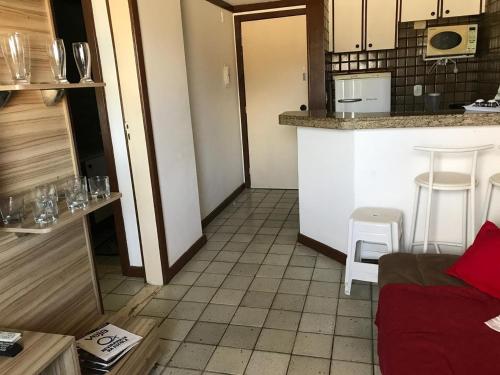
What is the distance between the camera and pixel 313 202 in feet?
10.7

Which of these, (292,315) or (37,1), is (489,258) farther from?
(37,1)

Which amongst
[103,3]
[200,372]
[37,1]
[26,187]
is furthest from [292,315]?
[103,3]

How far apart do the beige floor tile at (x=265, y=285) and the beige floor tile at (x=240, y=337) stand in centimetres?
45

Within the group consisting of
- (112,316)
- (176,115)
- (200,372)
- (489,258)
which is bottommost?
(200,372)

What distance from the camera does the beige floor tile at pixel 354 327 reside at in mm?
2250

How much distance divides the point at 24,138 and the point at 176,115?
1517 millimetres

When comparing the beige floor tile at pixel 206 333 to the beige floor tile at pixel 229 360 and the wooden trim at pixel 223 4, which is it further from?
the wooden trim at pixel 223 4

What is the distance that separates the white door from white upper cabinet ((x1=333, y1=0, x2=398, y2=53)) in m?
0.42

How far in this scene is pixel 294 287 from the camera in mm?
2814

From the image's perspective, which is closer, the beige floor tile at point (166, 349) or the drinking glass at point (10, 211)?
the drinking glass at point (10, 211)

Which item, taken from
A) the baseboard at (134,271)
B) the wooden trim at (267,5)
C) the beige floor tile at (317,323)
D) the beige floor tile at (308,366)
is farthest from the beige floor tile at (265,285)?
the wooden trim at (267,5)

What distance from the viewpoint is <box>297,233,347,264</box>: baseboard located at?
10.1ft

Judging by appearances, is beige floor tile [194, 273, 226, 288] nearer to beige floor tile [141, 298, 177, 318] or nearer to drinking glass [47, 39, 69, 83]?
beige floor tile [141, 298, 177, 318]

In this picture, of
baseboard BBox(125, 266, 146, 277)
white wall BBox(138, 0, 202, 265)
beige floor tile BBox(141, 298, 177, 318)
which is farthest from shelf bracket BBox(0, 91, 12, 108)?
baseboard BBox(125, 266, 146, 277)
